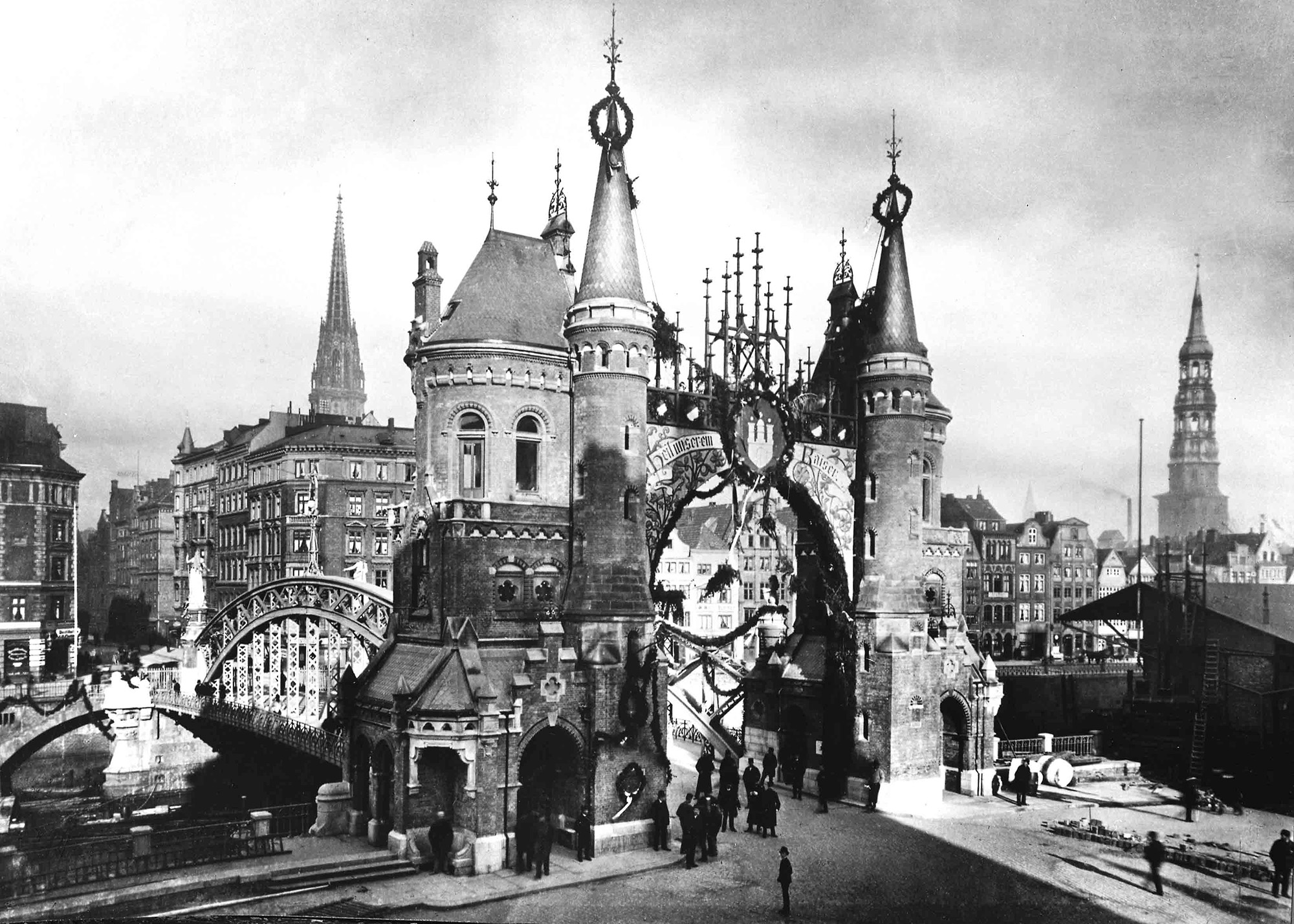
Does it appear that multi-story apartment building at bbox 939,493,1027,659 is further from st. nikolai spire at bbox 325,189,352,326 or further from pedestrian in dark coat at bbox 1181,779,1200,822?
st. nikolai spire at bbox 325,189,352,326

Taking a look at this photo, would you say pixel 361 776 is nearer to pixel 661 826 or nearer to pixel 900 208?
pixel 661 826

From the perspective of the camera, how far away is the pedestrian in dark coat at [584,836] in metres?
27.3

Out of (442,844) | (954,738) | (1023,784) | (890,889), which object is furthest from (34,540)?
(1023,784)

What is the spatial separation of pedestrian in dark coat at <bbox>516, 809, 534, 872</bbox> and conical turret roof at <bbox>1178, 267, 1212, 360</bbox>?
18.8 metres

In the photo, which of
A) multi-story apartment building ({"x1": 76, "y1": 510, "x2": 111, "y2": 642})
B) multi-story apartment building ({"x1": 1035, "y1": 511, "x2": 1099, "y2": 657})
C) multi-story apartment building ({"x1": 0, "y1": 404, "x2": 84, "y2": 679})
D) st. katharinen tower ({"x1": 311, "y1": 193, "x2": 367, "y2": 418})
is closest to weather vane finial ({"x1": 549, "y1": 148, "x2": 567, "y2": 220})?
multi-story apartment building ({"x1": 0, "y1": 404, "x2": 84, "y2": 679})

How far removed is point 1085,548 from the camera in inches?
3725

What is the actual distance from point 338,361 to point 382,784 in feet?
356

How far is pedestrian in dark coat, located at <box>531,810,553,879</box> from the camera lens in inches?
1001

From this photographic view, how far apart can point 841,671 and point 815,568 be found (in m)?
3.68

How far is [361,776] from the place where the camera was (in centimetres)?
2944

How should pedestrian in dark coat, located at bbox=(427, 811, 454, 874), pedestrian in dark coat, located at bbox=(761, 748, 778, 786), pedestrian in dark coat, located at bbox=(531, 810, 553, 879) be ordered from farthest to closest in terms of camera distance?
1. pedestrian in dark coat, located at bbox=(761, 748, 778, 786)
2. pedestrian in dark coat, located at bbox=(427, 811, 454, 874)
3. pedestrian in dark coat, located at bbox=(531, 810, 553, 879)

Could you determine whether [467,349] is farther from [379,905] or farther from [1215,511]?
[1215,511]

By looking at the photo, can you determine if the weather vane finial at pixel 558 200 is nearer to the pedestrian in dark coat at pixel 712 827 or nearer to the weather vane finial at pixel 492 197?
the weather vane finial at pixel 492 197

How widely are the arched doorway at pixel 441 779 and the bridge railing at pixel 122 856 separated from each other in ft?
12.6
